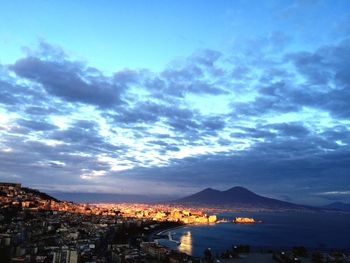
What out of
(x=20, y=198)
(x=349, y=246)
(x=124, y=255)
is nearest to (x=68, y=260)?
(x=124, y=255)

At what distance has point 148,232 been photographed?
55.1 m

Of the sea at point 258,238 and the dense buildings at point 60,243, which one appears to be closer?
the dense buildings at point 60,243

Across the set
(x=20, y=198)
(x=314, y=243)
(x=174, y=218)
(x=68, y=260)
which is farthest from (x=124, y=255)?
(x=174, y=218)

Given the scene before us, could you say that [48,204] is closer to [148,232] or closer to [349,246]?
[148,232]

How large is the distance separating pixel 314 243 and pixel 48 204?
4032cm

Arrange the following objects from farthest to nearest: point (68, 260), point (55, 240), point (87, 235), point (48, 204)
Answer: point (48, 204), point (87, 235), point (55, 240), point (68, 260)

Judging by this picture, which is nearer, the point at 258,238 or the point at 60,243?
the point at 60,243

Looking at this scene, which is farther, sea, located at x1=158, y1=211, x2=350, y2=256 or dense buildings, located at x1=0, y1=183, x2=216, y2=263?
sea, located at x1=158, y1=211, x2=350, y2=256

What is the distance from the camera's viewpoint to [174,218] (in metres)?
85.6

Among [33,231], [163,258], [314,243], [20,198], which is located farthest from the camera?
[20,198]

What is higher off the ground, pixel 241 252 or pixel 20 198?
pixel 20 198

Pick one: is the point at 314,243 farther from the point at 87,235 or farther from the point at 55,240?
the point at 55,240

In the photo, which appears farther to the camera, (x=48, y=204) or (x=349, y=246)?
(x=48, y=204)

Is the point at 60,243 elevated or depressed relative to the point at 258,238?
elevated
